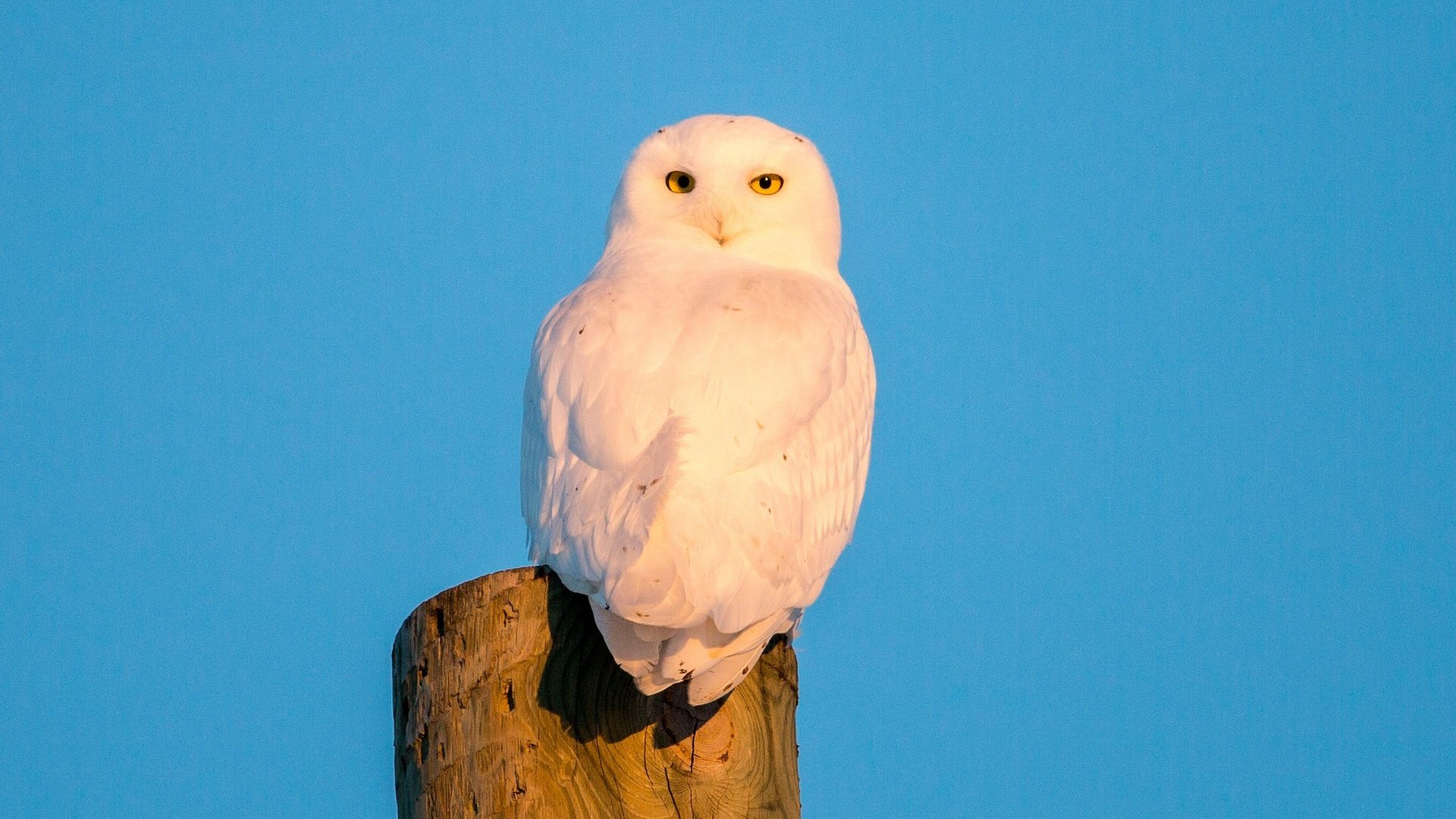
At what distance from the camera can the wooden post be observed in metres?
4.15

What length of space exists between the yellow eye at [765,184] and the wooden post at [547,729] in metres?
2.69

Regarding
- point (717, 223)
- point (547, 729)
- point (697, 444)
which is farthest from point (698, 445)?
point (717, 223)

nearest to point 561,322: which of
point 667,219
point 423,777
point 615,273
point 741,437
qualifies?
point 615,273

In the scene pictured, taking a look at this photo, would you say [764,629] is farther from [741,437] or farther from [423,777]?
[423,777]

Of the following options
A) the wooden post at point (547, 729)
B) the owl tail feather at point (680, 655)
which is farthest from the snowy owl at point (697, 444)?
the wooden post at point (547, 729)

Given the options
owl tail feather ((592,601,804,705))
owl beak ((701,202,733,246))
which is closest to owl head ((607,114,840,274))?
owl beak ((701,202,733,246))

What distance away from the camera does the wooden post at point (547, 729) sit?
415 cm

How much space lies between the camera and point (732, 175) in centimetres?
668

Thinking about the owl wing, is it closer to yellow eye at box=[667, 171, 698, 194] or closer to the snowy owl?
the snowy owl

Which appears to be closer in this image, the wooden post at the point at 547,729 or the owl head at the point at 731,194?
the wooden post at the point at 547,729

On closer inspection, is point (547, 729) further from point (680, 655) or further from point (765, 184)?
point (765, 184)

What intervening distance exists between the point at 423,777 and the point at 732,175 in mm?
3223

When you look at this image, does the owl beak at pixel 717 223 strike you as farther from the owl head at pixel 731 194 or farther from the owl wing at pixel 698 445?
the owl wing at pixel 698 445

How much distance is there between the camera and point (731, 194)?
262 inches
